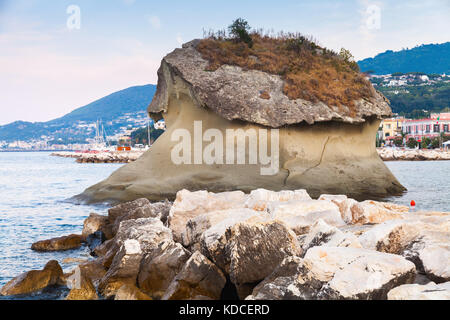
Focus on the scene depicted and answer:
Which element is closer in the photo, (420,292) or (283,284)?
(420,292)

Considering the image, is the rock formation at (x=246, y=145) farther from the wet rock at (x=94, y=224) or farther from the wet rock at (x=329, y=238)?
the wet rock at (x=329, y=238)

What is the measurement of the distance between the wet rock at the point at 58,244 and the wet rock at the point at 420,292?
23.3 ft

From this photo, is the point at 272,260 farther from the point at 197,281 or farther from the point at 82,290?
the point at 82,290

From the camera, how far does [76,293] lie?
221 inches

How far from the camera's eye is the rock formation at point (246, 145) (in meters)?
15.5

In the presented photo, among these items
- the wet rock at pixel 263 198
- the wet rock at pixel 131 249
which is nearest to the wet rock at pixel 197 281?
the wet rock at pixel 131 249

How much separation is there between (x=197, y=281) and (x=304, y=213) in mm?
2643

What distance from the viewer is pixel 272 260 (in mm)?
5188

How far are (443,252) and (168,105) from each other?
1465 cm

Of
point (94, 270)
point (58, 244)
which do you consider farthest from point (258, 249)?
point (58, 244)

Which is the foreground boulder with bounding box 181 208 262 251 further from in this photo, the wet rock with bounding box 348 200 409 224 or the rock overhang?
the rock overhang

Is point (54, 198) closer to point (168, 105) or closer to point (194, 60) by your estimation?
point (168, 105)
